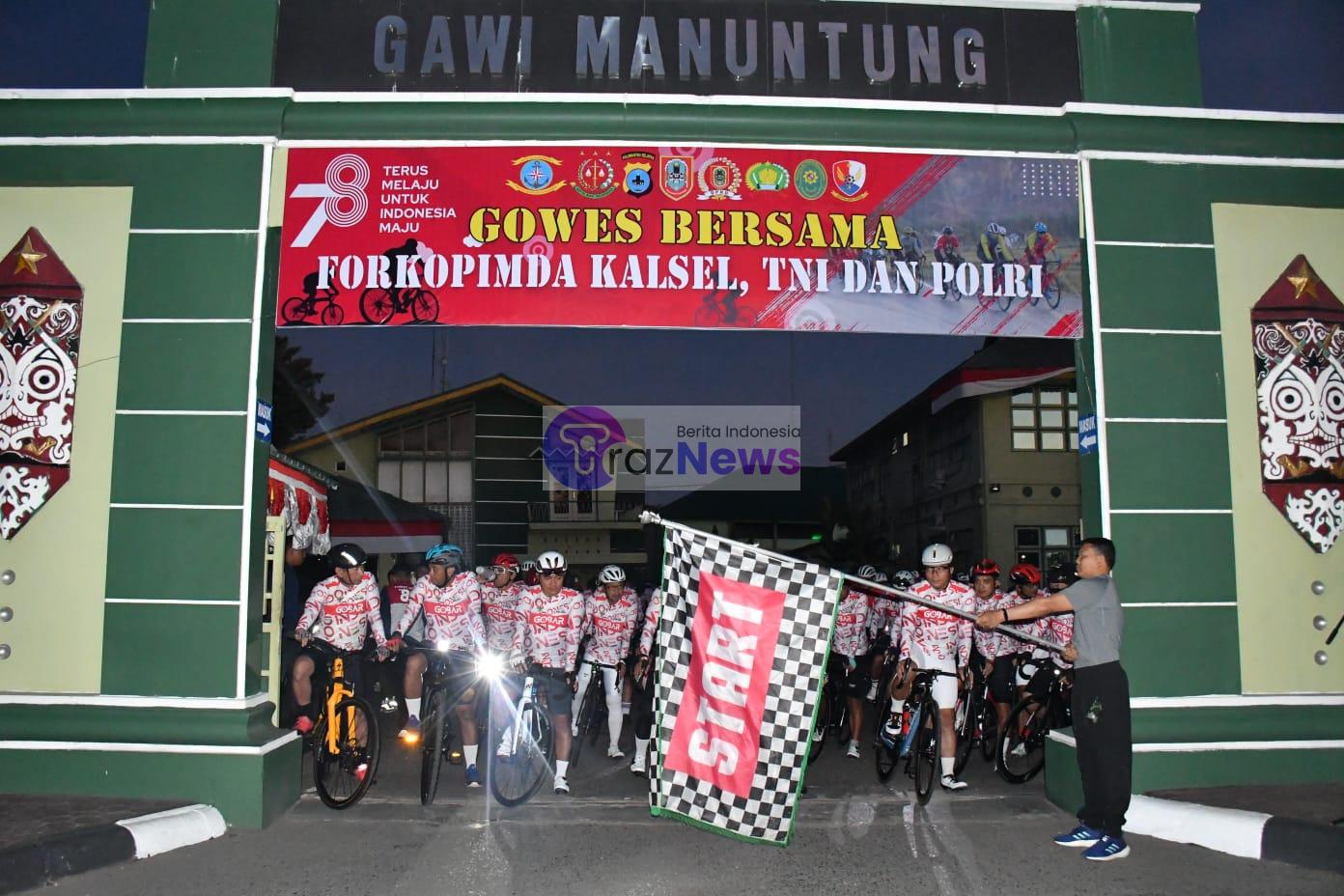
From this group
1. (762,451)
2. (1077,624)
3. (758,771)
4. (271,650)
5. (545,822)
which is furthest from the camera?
(762,451)

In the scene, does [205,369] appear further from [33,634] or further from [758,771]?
[758,771]

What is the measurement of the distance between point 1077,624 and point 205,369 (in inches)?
244

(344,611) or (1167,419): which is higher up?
(1167,419)

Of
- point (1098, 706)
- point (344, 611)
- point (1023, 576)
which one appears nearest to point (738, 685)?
point (1098, 706)

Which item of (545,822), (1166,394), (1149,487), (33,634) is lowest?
(545,822)

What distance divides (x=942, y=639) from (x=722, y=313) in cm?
326

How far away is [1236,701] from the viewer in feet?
23.3

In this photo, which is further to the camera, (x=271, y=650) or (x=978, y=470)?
(x=978, y=470)

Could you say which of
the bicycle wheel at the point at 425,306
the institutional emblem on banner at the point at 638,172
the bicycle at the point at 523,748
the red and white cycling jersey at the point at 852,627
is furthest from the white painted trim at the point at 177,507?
the red and white cycling jersey at the point at 852,627

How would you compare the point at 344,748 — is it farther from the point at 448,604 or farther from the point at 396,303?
the point at 396,303

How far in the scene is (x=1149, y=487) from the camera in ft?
24.0

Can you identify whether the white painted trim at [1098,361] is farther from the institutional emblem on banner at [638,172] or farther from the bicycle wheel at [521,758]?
the bicycle wheel at [521,758]

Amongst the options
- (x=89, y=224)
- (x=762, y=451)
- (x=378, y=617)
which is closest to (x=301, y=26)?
(x=89, y=224)

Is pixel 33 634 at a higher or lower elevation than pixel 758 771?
higher
